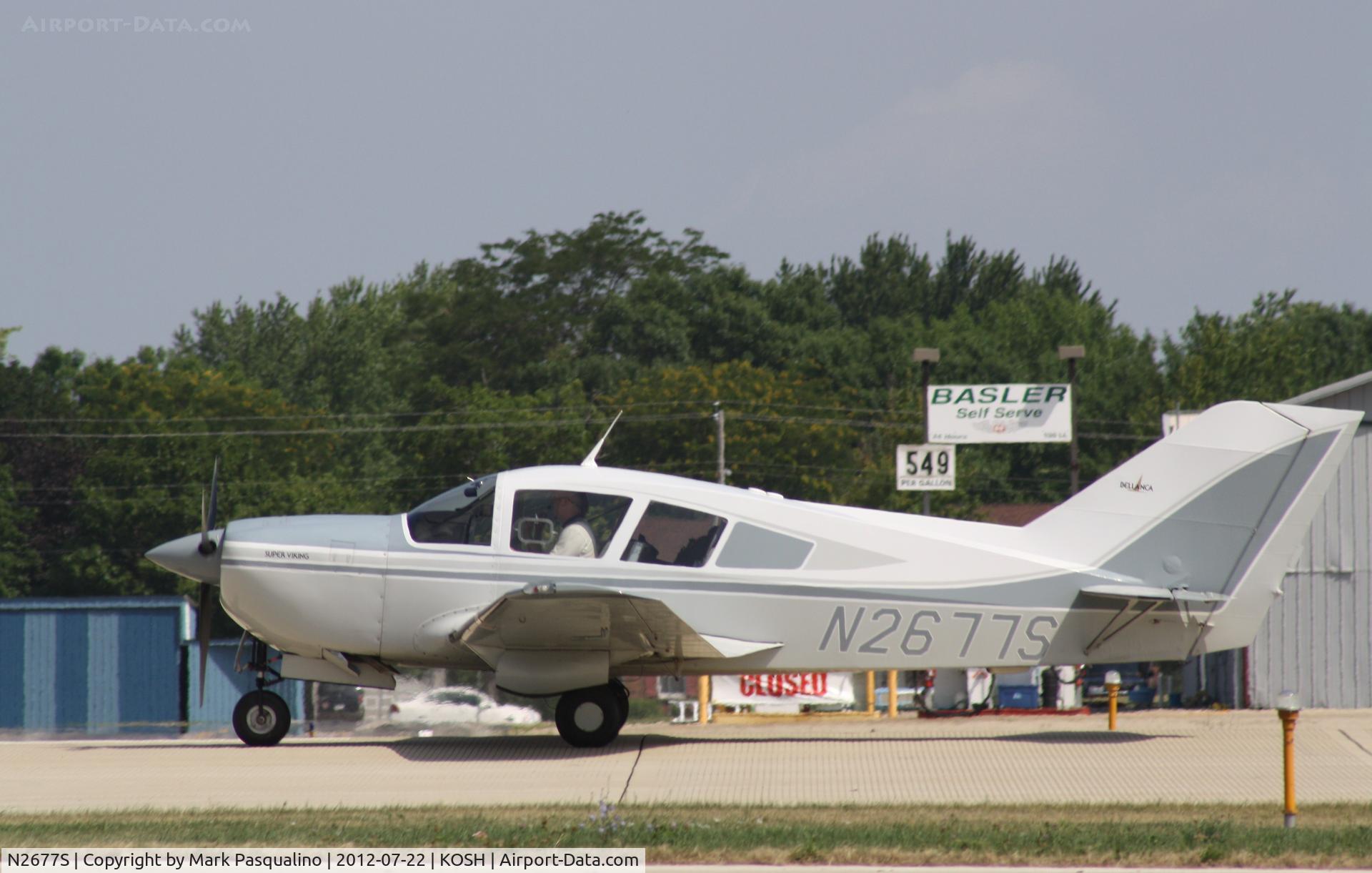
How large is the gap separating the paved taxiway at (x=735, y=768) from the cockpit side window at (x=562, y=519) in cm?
161

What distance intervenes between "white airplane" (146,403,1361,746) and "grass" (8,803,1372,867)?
2722mm

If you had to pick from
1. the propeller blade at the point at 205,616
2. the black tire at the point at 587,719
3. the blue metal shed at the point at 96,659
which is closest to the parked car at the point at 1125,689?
the black tire at the point at 587,719

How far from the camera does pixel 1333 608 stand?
17000 mm

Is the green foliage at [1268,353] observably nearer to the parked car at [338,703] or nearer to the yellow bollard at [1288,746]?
the parked car at [338,703]

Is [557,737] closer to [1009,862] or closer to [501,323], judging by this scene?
[1009,862]

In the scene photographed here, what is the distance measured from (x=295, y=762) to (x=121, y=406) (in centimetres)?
4838

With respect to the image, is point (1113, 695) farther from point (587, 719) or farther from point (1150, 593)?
point (587, 719)

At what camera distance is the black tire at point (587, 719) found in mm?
11375

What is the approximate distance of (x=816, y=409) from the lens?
54500 mm

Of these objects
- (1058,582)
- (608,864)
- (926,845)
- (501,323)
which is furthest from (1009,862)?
(501,323)

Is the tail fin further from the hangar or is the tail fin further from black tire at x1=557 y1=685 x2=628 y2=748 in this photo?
the hangar

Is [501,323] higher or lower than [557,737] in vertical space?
higher

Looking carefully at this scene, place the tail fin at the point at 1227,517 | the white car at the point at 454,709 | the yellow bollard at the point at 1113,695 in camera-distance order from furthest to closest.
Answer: the white car at the point at 454,709
the yellow bollard at the point at 1113,695
the tail fin at the point at 1227,517

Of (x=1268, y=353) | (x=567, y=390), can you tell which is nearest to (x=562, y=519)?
(x=567, y=390)
